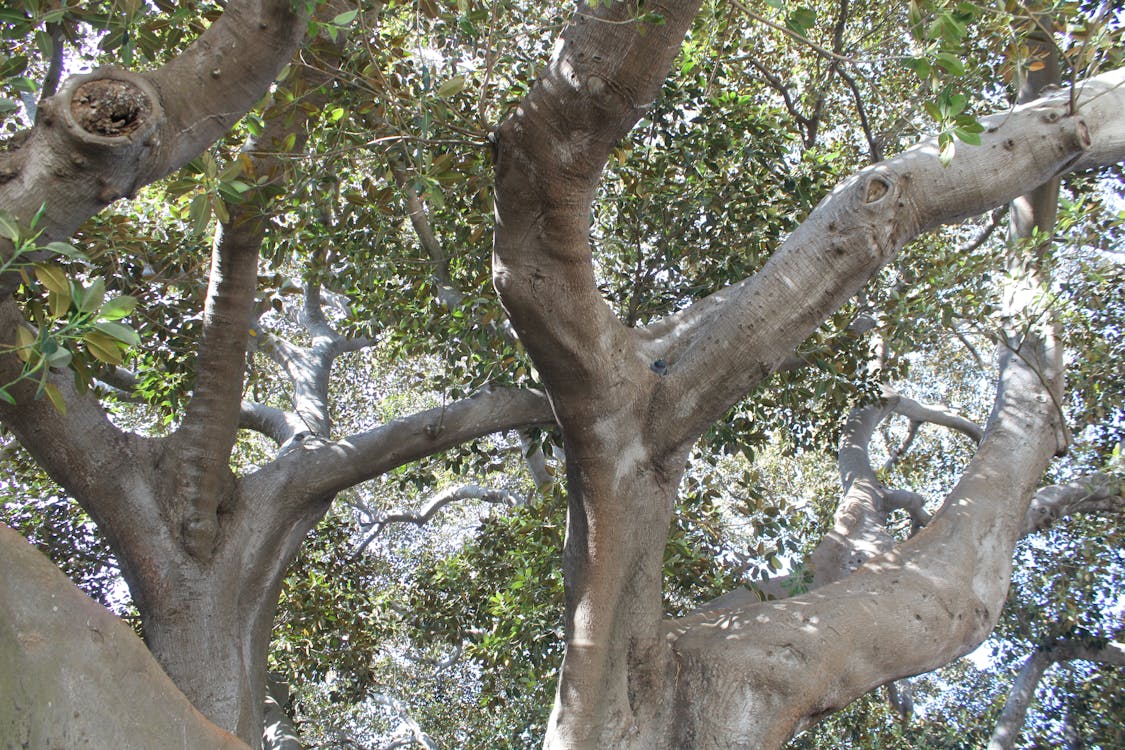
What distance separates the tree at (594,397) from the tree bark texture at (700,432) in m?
0.01

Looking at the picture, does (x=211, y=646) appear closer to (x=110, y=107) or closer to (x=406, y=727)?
(x=110, y=107)

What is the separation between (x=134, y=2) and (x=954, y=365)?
12073 mm

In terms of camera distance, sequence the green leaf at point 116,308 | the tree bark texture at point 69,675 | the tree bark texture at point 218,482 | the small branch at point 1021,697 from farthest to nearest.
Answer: the small branch at point 1021,697 < the tree bark texture at point 218,482 < the green leaf at point 116,308 < the tree bark texture at point 69,675

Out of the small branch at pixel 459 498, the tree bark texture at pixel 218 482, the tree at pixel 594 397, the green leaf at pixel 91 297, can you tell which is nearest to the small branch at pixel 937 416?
the tree at pixel 594 397

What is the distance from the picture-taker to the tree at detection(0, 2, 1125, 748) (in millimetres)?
2889

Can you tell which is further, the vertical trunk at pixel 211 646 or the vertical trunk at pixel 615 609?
the vertical trunk at pixel 211 646

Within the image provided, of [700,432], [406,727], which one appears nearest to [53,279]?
[700,432]

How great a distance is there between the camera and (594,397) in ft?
12.7

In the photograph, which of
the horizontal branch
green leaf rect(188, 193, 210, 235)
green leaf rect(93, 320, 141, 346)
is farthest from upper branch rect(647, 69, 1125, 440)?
green leaf rect(93, 320, 141, 346)

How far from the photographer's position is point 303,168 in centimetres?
456

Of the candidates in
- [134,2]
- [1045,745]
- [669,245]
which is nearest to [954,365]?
[1045,745]

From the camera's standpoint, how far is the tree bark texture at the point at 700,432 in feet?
12.5

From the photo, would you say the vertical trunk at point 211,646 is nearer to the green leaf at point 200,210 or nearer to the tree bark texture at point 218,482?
the tree bark texture at point 218,482

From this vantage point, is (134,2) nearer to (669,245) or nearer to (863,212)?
(863,212)
